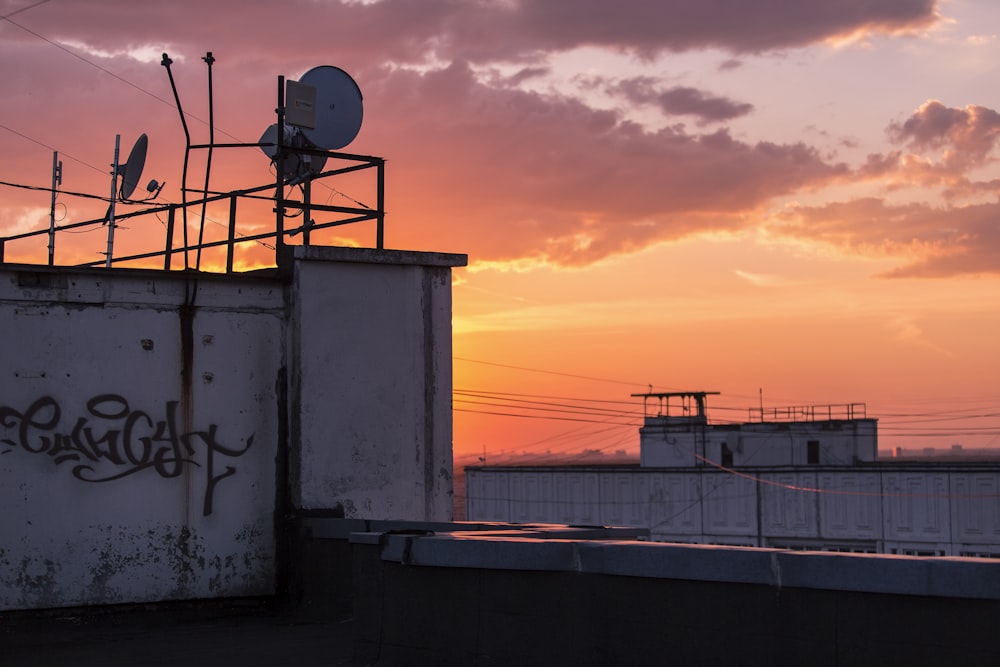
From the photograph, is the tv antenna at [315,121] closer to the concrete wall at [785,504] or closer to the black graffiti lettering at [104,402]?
the black graffiti lettering at [104,402]

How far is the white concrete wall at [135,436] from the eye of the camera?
1125cm

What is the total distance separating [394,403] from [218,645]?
365 cm

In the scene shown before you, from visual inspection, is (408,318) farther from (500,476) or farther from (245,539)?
(500,476)

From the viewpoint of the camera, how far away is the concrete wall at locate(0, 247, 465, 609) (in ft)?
37.1

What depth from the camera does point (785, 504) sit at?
198 ft

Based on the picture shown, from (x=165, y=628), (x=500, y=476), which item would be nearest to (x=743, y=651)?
(x=165, y=628)

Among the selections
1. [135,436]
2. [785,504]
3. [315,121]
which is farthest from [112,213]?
[785,504]

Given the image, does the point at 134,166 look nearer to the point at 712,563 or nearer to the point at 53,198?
the point at 53,198

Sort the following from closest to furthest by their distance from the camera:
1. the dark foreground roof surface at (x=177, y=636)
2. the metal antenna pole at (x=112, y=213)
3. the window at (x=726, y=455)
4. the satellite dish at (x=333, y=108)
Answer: the dark foreground roof surface at (x=177, y=636), the satellite dish at (x=333, y=108), the metal antenna pole at (x=112, y=213), the window at (x=726, y=455)

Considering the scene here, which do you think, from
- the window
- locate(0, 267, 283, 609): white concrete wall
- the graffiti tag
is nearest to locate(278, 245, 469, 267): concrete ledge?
locate(0, 267, 283, 609): white concrete wall

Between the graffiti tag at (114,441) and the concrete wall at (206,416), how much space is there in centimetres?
1

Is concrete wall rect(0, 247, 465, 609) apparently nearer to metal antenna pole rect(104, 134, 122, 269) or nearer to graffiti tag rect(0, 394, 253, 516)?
graffiti tag rect(0, 394, 253, 516)

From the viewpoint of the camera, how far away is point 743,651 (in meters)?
6.64

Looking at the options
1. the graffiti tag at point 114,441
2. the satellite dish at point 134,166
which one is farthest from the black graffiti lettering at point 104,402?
the satellite dish at point 134,166
